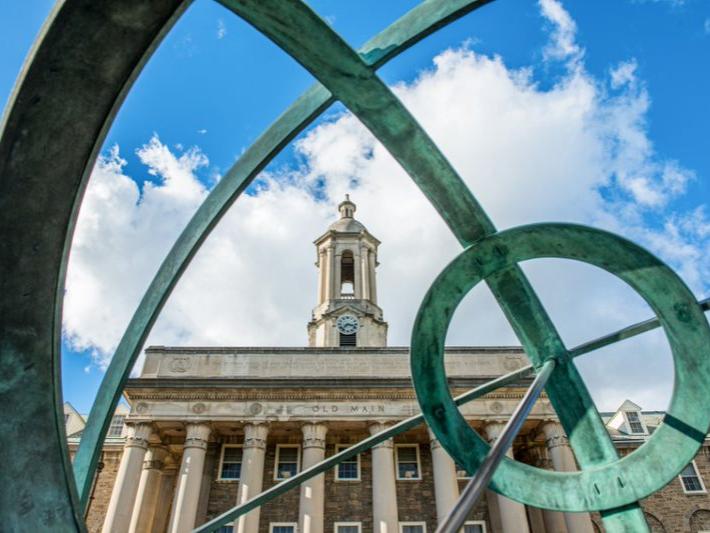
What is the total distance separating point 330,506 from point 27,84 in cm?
→ 2747

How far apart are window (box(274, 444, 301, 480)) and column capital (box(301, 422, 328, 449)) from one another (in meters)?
3.16

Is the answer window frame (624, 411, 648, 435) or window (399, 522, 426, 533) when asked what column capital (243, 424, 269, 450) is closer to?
window (399, 522, 426, 533)

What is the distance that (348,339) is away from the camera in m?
36.0

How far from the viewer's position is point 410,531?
26.4 m

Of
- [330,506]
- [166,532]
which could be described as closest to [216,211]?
[330,506]

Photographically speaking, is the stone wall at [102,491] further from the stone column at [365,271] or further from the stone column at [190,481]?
the stone column at [365,271]

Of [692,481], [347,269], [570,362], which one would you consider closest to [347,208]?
[347,269]

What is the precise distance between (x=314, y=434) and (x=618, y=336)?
2289 centimetres

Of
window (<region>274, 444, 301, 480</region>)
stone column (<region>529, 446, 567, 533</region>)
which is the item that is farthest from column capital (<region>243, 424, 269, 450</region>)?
stone column (<region>529, 446, 567, 533</region>)

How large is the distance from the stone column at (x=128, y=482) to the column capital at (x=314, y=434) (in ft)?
25.4

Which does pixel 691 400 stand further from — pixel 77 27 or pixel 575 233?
pixel 77 27

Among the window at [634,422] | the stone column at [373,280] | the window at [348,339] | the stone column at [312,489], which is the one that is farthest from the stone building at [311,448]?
the stone column at [373,280]

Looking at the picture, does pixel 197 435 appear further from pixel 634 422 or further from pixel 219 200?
pixel 634 422

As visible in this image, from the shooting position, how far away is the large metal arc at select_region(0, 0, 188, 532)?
2.73 metres
